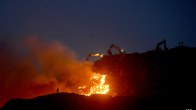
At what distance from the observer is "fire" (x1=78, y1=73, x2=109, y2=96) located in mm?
44166

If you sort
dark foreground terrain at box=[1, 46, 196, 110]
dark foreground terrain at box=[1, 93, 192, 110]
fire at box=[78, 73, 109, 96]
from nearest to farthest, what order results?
1. dark foreground terrain at box=[1, 93, 192, 110]
2. dark foreground terrain at box=[1, 46, 196, 110]
3. fire at box=[78, 73, 109, 96]

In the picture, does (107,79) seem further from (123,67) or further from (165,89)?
(165,89)

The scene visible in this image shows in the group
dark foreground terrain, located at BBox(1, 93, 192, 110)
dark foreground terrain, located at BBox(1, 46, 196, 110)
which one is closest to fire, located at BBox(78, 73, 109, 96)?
dark foreground terrain, located at BBox(1, 46, 196, 110)

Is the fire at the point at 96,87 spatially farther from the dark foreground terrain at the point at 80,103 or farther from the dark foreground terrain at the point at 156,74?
the dark foreground terrain at the point at 80,103

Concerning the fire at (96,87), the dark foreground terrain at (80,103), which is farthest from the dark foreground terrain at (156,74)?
the dark foreground terrain at (80,103)

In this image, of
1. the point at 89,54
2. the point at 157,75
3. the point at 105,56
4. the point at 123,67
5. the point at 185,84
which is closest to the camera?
the point at 185,84

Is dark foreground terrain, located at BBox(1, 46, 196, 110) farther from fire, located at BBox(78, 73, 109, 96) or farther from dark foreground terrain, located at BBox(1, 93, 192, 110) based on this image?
dark foreground terrain, located at BBox(1, 93, 192, 110)

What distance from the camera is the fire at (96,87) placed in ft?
145

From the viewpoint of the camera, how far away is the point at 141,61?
40.8m

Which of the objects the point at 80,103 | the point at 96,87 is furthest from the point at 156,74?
the point at 80,103

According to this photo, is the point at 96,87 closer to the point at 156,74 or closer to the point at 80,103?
the point at 156,74

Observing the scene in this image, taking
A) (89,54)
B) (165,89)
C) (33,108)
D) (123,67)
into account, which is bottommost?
(33,108)

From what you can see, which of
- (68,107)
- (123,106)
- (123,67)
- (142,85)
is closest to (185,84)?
(142,85)

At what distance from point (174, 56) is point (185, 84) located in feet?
13.0
